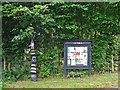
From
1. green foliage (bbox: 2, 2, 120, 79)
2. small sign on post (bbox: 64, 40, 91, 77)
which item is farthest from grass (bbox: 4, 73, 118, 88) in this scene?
green foliage (bbox: 2, 2, 120, 79)

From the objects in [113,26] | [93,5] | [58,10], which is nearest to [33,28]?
[58,10]

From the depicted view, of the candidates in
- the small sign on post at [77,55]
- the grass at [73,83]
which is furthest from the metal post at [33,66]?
the small sign on post at [77,55]

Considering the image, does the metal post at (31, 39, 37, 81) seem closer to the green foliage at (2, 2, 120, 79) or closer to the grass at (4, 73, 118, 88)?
the grass at (4, 73, 118, 88)

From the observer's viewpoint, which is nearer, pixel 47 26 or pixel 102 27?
pixel 47 26

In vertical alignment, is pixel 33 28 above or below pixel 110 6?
below

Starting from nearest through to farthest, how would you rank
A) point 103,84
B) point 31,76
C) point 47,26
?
point 103,84 → point 31,76 → point 47,26

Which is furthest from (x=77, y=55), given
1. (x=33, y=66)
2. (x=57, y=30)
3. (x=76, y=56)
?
(x=33, y=66)

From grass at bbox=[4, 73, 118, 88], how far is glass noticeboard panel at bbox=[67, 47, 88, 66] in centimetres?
56

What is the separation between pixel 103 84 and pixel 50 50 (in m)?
2.53

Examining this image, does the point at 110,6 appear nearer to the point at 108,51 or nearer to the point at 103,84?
the point at 108,51

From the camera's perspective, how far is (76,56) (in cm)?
969

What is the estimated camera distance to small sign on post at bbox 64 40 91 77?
968cm

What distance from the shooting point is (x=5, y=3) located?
10023 mm

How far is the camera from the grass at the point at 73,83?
8.24 meters
